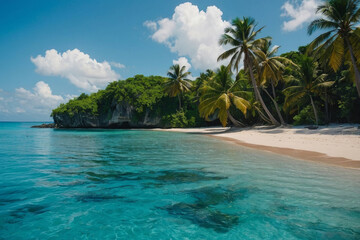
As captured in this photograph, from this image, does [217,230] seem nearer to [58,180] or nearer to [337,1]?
[58,180]

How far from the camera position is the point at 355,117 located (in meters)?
18.7

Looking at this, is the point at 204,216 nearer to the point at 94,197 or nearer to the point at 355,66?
the point at 94,197

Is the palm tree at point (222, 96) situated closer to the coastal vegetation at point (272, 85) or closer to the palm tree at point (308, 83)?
the coastal vegetation at point (272, 85)

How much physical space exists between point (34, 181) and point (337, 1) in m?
19.6

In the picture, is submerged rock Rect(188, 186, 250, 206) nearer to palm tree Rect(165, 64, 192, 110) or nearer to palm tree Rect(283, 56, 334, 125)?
palm tree Rect(283, 56, 334, 125)

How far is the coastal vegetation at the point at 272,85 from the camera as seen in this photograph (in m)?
14.6

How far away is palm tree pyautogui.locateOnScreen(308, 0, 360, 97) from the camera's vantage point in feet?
45.3

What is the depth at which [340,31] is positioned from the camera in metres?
14.3

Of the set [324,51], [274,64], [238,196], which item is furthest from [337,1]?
[238,196]

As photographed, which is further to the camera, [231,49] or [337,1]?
[231,49]

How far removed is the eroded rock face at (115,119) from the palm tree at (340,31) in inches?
1167

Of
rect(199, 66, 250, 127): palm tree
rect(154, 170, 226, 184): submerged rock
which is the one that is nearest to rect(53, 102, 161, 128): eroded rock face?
rect(199, 66, 250, 127): palm tree

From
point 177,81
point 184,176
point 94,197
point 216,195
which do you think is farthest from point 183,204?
point 177,81

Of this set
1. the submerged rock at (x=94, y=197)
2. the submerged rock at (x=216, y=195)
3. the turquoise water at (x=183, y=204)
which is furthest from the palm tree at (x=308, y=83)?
the submerged rock at (x=94, y=197)
